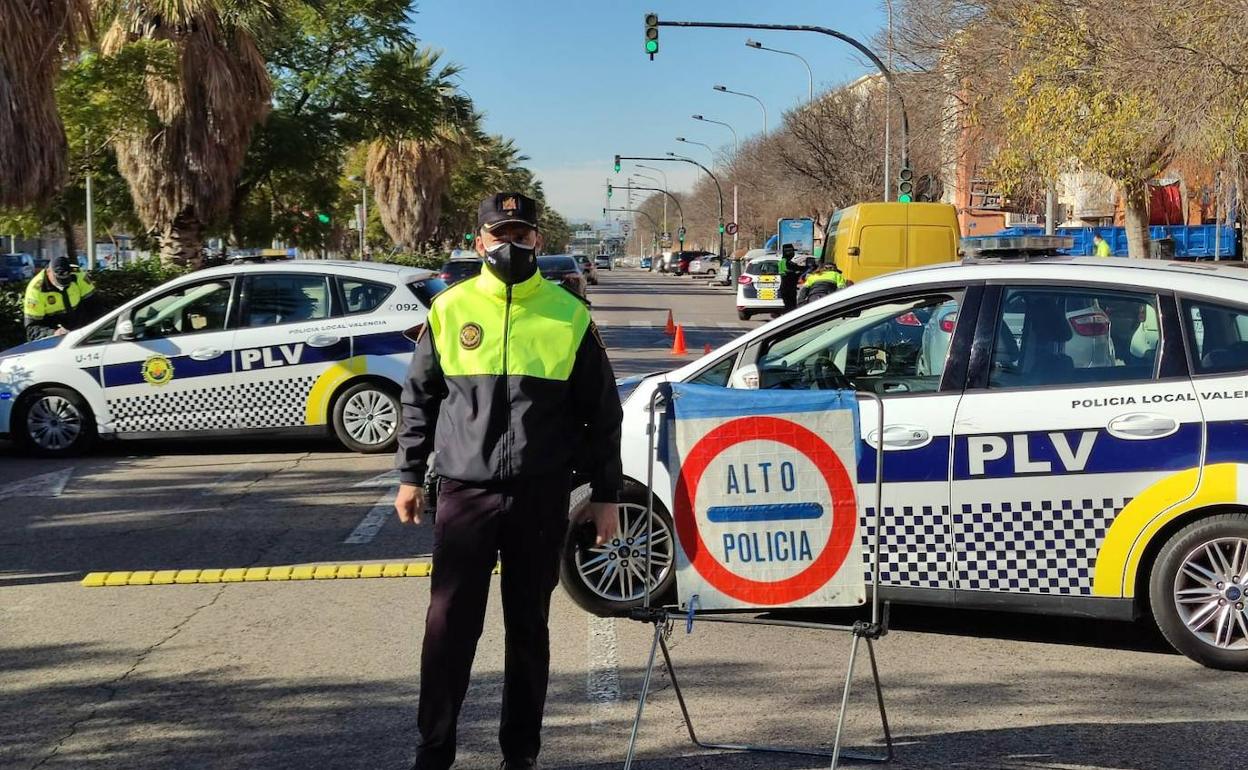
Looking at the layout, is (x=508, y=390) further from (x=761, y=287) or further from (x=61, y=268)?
(x=761, y=287)

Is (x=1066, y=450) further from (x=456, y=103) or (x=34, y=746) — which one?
(x=456, y=103)

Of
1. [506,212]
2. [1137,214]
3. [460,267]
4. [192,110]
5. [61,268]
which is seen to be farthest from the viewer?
[460,267]

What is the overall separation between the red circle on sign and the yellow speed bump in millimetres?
3078

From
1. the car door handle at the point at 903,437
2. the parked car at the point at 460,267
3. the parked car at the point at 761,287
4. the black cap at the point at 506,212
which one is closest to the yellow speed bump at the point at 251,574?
the car door handle at the point at 903,437

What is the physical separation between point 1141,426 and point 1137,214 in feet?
74.4

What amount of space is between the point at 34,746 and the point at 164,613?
1.99m

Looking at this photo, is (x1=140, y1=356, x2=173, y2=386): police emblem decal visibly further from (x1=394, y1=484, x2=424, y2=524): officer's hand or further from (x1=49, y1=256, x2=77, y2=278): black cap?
(x1=394, y1=484, x2=424, y2=524): officer's hand

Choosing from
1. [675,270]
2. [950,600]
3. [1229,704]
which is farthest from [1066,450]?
[675,270]

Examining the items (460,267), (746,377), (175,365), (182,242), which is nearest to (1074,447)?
(746,377)

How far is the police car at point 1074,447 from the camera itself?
5609mm

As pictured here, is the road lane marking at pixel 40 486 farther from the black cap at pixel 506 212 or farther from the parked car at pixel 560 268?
the parked car at pixel 560 268

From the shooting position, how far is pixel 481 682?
568 cm

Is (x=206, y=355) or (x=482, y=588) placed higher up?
(x=206, y=355)

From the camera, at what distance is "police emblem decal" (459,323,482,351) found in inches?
166
